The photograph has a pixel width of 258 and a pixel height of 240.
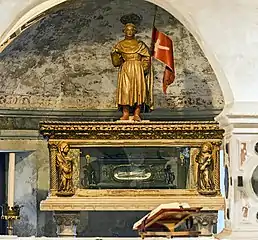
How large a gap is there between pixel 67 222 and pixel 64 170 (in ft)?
1.18

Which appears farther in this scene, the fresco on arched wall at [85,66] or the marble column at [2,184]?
the marble column at [2,184]

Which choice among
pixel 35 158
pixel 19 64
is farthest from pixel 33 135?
pixel 19 64

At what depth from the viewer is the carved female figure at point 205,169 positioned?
461cm

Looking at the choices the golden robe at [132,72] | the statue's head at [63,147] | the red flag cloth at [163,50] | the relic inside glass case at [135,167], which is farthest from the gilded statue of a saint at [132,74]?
the statue's head at [63,147]

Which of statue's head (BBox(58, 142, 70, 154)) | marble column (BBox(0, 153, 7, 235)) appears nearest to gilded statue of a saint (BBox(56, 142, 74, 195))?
statue's head (BBox(58, 142, 70, 154))

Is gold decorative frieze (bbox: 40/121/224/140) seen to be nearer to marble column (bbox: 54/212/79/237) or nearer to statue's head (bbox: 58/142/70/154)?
statue's head (bbox: 58/142/70/154)

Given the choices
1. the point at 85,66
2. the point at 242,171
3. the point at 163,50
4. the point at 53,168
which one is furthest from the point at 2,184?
the point at 242,171

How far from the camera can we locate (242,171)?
11.8 feet

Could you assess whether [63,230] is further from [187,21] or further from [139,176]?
[187,21]

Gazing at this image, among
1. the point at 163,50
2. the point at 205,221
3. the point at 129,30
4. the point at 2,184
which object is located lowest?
the point at 205,221

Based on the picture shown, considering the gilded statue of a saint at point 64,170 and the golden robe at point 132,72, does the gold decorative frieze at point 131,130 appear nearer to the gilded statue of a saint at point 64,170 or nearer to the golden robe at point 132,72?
the gilded statue of a saint at point 64,170

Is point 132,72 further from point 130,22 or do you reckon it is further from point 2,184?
point 2,184

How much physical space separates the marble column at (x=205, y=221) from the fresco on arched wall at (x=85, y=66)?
141 cm

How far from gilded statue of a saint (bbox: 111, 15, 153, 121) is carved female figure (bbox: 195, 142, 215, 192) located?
513 millimetres
